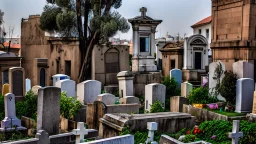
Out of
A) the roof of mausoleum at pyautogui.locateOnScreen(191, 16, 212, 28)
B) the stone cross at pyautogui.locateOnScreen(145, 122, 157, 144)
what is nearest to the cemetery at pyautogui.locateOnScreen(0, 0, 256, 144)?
the stone cross at pyautogui.locateOnScreen(145, 122, 157, 144)

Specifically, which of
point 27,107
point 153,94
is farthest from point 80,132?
point 153,94

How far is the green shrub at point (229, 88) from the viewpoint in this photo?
10125mm

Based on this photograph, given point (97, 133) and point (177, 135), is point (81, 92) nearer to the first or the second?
point (97, 133)

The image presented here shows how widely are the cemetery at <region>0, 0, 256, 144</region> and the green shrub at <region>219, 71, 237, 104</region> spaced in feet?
0.10

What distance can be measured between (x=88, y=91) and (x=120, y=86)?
2.14 meters

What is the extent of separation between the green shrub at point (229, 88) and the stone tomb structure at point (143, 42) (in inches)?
255

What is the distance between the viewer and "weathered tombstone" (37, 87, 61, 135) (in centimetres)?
793

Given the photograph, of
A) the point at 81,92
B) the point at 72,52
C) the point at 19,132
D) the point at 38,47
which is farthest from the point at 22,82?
the point at 38,47

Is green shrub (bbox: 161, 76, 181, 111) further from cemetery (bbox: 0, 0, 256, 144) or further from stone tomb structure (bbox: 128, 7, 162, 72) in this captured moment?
stone tomb structure (bbox: 128, 7, 162, 72)

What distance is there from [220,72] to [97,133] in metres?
5.30

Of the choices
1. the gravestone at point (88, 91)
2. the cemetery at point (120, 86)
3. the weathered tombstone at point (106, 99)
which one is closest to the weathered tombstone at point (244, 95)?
the cemetery at point (120, 86)

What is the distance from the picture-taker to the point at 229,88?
10.2 metres

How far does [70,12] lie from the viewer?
53.6ft

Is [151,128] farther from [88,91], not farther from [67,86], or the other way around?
[67,86]
